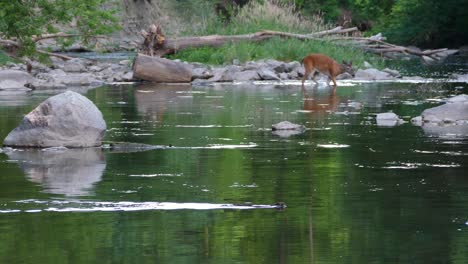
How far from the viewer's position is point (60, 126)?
1584 cm

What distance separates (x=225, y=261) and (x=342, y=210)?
2.52 meters

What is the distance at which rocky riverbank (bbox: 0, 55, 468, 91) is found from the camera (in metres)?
32.9

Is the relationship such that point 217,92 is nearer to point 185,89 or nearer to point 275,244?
point 185,89

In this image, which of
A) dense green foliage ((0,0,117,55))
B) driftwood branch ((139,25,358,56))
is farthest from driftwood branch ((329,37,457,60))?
dense green foliage ((0,0,117,55))

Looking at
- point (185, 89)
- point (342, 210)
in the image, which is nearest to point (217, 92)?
point (185, 89)

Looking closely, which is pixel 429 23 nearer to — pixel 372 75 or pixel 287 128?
pixel 372 75

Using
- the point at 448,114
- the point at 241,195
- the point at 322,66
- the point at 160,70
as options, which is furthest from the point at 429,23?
the point at 241,195

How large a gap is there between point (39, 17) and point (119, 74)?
1001 cm

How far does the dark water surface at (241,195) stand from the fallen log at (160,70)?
13686 mm

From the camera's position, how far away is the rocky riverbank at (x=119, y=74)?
3291cm

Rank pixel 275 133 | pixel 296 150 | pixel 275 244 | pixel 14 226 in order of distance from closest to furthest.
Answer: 1. pixel 275 244
2. pixel 14 226
3. pixel 296 150
4. pixel 275 133

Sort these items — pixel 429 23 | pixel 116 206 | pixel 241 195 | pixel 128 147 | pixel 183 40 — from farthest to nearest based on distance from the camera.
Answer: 1. pixel 429 23
2. pixel 183 40
3. pixel 128 147
4. pixel 241 195
5. pixel 116 206

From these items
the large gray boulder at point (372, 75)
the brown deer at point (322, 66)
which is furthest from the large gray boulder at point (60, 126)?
the large gray boulder at point (372, 75)

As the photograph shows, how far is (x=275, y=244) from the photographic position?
877 cm
